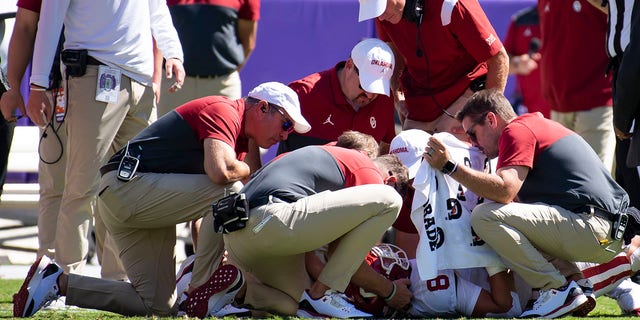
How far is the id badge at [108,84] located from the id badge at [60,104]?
211 millimetres

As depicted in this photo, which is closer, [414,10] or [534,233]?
[534,233]

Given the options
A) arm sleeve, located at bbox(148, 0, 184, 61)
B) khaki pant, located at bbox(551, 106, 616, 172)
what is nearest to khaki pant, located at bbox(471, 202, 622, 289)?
arm sleeve, located at bbox(148, 0, 184, 61)

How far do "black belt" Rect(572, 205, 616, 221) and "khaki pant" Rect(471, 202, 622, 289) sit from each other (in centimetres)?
2

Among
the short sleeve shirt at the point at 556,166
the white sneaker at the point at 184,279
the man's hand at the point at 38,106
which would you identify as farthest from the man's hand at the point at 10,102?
the short sleeve shirt at the point at 556,166

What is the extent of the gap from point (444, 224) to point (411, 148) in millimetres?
433

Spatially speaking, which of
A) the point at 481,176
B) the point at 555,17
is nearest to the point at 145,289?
the point at 481,176

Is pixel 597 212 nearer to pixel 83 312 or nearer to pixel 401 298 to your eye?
pixel 401 298

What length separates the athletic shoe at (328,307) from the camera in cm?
516

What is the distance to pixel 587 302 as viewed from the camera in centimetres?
534

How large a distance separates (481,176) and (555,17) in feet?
11.6

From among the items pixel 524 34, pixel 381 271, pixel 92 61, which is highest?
pixel 92 61

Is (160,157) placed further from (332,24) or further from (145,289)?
(332,24)

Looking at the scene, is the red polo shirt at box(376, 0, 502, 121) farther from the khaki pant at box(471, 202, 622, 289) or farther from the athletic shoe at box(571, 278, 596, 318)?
the athletic shoe at box(571, 278, 596, 318)

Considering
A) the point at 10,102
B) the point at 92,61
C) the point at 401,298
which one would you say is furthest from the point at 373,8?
the point at 10,102
